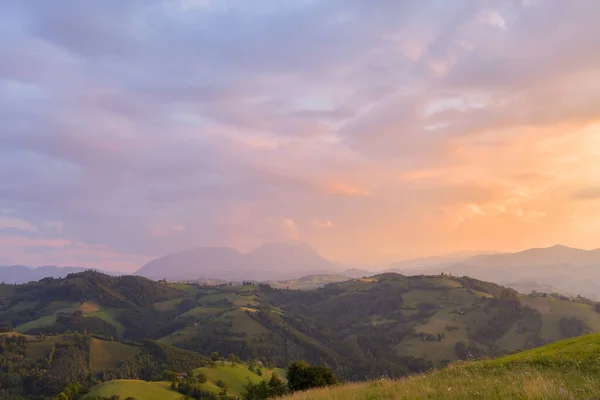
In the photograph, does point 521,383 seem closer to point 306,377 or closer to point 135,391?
point 306,377

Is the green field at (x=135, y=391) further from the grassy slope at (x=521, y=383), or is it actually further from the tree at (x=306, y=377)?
the grassy slope at (x=521, y=383)

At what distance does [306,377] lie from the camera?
7031 centimetres

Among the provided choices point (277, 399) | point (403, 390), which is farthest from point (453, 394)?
point (277, 399)

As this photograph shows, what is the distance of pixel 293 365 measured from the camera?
2992 inches

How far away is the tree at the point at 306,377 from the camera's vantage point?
2685 inches

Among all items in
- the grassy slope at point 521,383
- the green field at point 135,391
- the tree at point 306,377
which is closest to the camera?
the grassy slope at point 521,383

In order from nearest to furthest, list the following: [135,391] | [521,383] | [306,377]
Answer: [521,383] < [306,377] < [135,391]

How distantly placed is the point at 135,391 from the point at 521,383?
204 meters

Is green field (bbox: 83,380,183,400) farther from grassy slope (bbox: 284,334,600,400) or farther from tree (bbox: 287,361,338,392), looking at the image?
grassy slope (bbox: 284,334,600,400)

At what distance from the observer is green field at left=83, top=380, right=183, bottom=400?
588 ft

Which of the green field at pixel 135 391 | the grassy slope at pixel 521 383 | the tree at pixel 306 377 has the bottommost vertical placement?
the green field at pixel 135 391

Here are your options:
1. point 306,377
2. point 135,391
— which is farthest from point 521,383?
point 135,391

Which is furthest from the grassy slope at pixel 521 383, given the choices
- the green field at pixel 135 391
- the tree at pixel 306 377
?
the green field at pixel 135 391

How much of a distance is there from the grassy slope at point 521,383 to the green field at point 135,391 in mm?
183705
